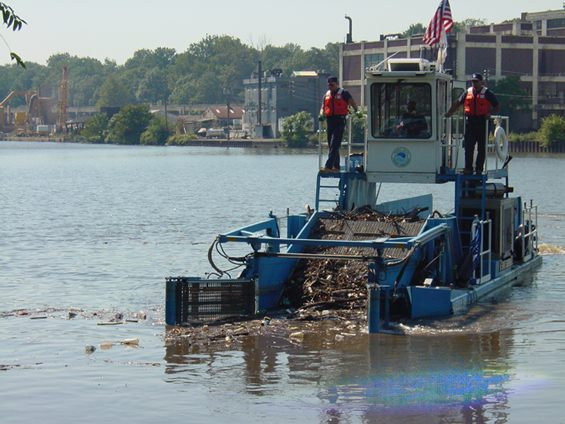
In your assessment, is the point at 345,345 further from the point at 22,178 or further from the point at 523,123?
the point at 523,123

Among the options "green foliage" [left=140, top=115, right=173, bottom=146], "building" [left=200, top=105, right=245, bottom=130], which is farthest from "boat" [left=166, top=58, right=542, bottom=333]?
"building" [left=200, top=105, right=245, bottom=130]

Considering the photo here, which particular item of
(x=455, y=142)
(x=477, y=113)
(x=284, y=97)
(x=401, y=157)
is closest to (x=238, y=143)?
(x=284, y=97)

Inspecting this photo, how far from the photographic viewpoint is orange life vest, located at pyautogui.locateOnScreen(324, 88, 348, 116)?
15.7m

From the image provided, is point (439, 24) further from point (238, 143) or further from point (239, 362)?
point (238, 143)

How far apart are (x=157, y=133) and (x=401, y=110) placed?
141m

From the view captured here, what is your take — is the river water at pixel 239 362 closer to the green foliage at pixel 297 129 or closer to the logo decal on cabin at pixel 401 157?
the logo decal on cabin at pixel 401 157

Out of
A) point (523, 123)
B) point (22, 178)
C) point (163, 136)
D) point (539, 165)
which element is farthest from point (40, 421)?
point (163, 136)

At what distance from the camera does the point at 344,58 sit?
4097 inches

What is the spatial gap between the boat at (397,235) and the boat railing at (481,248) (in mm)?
24

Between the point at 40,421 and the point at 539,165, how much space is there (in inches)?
2628

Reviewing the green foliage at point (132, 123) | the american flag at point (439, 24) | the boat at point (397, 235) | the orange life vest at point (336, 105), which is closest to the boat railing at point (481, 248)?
the boat at point (397, 235)

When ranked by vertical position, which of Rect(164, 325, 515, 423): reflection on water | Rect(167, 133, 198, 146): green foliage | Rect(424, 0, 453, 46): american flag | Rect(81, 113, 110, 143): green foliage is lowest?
Rect(164, 325, 515, 423): reflection on water

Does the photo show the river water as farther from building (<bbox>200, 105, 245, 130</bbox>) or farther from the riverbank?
building (<bbox>200, 105, 245, 130</bbox>)

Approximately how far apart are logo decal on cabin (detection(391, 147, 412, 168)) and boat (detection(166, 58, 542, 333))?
19 millimetres
